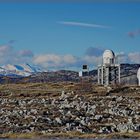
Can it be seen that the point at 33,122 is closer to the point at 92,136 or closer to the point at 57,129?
the point at 57,129

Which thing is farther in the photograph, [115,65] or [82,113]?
[115,65]

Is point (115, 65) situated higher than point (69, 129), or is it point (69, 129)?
point (115, 65)

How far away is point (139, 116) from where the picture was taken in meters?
44.7

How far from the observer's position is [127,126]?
36.0 meters

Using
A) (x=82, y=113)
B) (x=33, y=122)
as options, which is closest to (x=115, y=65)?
(x=82, y=113)

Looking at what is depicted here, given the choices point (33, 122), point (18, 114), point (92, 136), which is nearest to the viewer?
point (92, 136)

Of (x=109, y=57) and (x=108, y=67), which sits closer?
(x=109, y=57)

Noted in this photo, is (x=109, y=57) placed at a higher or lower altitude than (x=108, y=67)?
higher

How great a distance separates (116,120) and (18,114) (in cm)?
803

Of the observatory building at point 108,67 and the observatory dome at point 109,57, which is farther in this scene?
the observatory building at point 108,67

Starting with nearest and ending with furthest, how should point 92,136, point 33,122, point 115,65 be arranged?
1. point 92,136
2. point 33,122
3. point 115,65

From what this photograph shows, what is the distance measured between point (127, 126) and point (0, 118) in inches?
410

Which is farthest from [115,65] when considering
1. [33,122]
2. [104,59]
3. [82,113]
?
[33,122]

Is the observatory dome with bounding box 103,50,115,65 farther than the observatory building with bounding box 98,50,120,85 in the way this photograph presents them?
No
